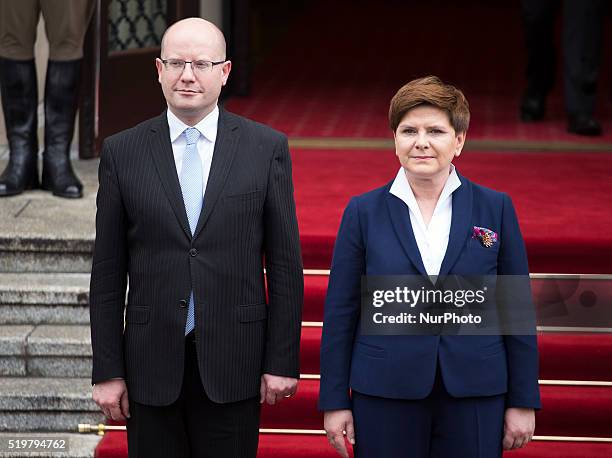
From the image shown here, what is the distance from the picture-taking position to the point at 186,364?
312cm

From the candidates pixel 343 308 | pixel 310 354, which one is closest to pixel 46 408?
pixel 310 354

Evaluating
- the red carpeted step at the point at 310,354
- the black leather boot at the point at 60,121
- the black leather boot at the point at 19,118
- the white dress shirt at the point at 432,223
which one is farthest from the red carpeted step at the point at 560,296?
the white dress shirt at the point at 432,223

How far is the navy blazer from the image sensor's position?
2.95 m

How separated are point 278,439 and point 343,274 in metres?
1.46

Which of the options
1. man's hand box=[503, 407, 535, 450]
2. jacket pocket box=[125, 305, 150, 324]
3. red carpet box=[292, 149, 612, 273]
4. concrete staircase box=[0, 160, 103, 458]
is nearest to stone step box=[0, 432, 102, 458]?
concrete staircase box=[0, 160, 103, 458]

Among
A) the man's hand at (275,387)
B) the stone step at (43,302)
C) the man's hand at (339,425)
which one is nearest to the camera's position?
the man's hand at (339,425)

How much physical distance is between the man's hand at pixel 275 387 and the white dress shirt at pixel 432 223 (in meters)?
0.45

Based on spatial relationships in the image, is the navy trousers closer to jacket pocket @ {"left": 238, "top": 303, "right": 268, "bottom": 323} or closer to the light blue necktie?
jacket pocket @ {"left": 238, "top": 303, "right": 268, "bottom": 323}

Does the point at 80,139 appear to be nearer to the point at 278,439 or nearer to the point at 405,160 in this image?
the point at 278,439

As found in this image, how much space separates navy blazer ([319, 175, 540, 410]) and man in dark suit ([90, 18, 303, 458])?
0.18 meters

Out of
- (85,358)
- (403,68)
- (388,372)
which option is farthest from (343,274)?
(403,68)

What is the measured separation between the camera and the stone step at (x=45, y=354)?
4.54m

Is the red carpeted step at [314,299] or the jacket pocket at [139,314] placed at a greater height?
the jacket pocket at [139,314]

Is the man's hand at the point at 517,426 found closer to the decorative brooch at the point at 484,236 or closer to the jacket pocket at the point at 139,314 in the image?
Result: the decorative brooch at the point at 484,236
